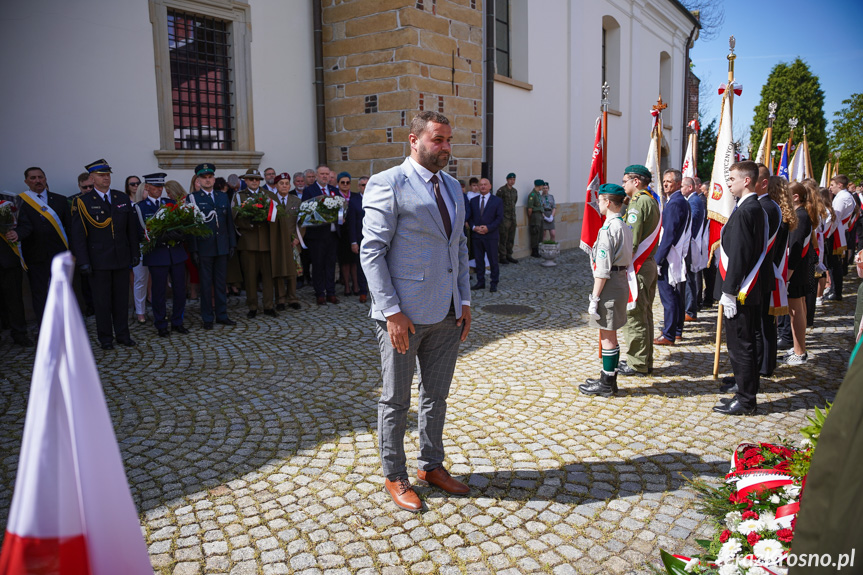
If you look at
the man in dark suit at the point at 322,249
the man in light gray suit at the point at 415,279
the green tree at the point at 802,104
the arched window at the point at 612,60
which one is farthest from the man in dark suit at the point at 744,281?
the green tree at the point at 802,104

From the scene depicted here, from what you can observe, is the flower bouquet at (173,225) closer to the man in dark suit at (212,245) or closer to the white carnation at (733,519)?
the man in dark suit at (212,245)

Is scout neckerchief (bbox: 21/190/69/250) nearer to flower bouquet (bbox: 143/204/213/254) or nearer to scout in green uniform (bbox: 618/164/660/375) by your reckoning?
flower bouquet (bbox: 143/204/213/254)

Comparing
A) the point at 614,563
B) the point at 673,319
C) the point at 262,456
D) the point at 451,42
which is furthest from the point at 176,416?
the point at 451,42

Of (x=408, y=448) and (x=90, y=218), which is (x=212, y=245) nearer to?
(x=90, y=218)

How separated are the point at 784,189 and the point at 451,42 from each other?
823 cm

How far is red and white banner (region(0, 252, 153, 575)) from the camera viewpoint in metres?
1.52

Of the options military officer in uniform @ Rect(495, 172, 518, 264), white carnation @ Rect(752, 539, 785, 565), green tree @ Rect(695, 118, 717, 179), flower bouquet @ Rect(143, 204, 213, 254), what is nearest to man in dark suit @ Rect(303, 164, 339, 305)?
flower bouquet @ Rect(143, 204, 213, 254)

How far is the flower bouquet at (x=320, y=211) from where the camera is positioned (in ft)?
30.7

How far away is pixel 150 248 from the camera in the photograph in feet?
25.1

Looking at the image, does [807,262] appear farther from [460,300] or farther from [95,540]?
[95,540]

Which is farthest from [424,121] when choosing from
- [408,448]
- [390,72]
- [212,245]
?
[390,72]

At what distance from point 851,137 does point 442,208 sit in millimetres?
20346

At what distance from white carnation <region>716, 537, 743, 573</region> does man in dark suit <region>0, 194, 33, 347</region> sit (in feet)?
25.0

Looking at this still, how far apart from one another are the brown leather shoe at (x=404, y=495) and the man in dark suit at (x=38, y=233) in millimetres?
5878
